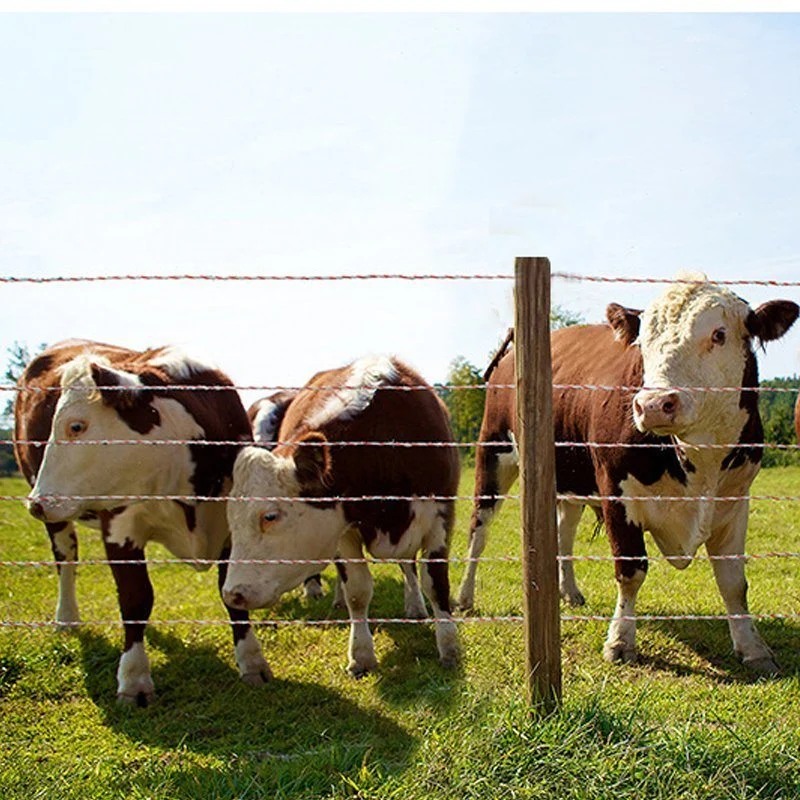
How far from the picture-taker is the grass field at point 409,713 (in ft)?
10.8

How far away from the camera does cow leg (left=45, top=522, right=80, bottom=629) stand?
22.4 feet

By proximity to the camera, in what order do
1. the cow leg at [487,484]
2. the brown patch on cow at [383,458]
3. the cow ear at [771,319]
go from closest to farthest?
the cow ear at [771,319]
the brown patch on cow at [383,458]
the cow leg at [487,484]

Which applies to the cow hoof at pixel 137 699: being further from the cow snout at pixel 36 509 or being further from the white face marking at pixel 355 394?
the white face marking at pixel 355 394

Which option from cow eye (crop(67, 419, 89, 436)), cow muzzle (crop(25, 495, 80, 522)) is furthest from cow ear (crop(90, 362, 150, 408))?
cow muzzle (crop(25, 495, 80, 522))

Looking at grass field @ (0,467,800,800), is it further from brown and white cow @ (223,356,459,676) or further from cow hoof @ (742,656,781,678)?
brown and white cow @ (223,356,459,676)

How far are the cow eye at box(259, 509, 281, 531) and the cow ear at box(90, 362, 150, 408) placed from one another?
38.2 inches

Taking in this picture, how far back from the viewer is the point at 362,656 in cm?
538

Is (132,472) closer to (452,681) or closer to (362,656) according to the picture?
(362,656)

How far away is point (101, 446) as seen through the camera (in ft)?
16.5

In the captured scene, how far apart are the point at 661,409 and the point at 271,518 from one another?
2166 millimetres

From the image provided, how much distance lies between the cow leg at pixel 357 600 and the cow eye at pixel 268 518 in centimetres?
56

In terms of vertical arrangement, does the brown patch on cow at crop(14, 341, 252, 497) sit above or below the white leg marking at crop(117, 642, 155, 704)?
above

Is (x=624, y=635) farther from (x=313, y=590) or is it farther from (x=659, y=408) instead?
(x=313, y=590)

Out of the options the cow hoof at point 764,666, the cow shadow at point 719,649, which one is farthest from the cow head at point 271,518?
the cow hoof at point 764,666
